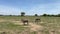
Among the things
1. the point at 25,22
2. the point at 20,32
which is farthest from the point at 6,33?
the point at 25,22

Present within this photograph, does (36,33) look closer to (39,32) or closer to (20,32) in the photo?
(39,32)

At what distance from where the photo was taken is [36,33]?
65.9 feet

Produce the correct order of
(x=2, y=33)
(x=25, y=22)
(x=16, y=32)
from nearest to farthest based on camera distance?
(x=2, y=33), (x=16, y=32), (x=25, y=22)

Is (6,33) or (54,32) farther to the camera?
(54,32)

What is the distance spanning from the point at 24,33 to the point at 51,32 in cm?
357

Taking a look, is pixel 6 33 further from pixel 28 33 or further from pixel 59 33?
pixel 59 33

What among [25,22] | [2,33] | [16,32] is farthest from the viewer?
[25,22]

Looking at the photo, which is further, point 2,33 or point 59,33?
point 59,33

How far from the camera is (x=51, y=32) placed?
20.7m

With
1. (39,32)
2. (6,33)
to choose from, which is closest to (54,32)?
(39,32)

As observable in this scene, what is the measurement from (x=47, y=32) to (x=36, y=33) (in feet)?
4.78

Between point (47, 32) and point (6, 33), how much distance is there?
5.13 metres

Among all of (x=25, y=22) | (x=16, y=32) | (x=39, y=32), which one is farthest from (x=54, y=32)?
(x=25, y=22)

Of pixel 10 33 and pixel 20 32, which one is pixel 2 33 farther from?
pixel 20 32
